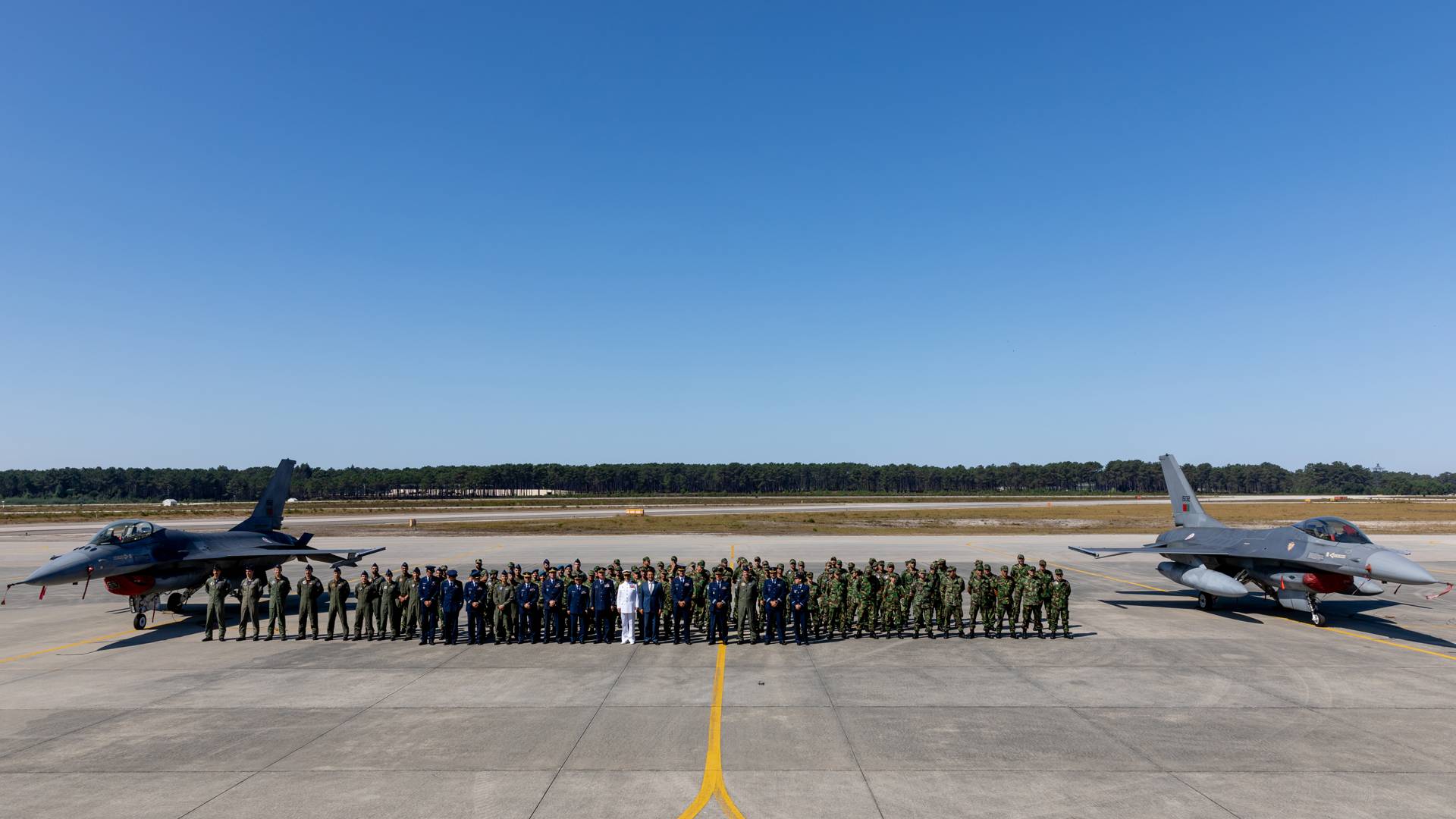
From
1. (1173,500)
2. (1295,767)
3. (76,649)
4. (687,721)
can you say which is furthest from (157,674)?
(1173,500)

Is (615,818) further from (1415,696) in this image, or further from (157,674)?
(1415,696)

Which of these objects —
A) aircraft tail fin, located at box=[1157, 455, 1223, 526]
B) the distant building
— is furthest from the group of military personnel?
the distant building

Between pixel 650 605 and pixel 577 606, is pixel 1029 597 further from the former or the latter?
pixel 577 606

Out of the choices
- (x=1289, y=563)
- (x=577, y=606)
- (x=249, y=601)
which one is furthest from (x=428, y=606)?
(x=1289, y=563)

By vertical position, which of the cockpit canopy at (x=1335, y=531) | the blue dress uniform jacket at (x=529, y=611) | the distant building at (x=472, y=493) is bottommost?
the distant building at (x=472, y=493)

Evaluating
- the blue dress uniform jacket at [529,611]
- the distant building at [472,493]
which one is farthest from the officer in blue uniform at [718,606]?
the distant building at [472,493]

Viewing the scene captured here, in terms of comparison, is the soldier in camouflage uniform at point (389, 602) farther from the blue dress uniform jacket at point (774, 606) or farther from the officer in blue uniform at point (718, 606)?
the blue dress uniform jacket at point (774, 606)
